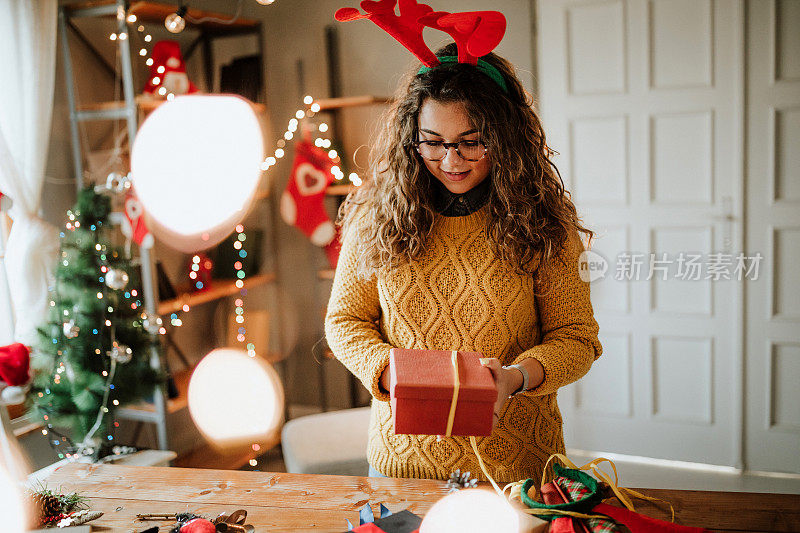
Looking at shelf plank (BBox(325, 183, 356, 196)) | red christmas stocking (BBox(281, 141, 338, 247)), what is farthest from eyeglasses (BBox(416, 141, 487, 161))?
red christmas stocking (BBox(281, 141, 338, 247))

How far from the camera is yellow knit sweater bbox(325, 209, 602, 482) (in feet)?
4.42

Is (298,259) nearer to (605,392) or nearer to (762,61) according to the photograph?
(605,392)

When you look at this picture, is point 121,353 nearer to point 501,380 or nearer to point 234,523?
point 234,523

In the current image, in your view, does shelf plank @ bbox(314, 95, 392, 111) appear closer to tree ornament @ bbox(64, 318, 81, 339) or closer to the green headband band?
tree ornament @ bbox(64, 318, 81, 339)

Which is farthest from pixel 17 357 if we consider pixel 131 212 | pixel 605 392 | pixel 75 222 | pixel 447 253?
pixel 605 392

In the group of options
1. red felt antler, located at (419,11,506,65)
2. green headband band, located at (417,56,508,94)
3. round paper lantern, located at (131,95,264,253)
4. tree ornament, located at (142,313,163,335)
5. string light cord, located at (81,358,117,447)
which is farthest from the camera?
round paper lantern, located at (131,95,264,253)

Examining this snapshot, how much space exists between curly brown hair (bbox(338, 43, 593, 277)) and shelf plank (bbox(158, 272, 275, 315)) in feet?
6.12

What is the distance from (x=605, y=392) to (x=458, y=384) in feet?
8.46

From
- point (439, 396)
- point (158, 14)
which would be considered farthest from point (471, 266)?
point (158, 14)

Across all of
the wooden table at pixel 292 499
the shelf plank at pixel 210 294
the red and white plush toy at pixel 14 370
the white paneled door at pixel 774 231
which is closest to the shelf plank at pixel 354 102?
the shelf plank at pixel 210 294

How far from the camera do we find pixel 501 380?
1.13 meters

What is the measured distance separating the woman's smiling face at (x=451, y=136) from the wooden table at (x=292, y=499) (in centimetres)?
59

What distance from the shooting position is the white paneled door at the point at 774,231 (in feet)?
9.77

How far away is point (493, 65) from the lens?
4.44 ft
